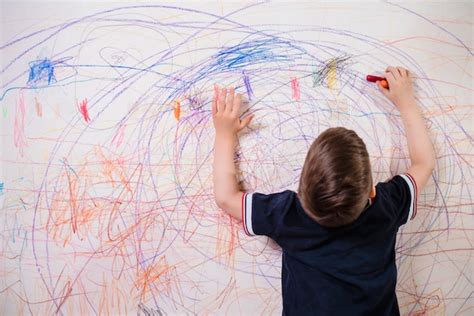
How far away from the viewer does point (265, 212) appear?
26.3 inches

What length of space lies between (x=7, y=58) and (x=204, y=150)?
531 millimetres

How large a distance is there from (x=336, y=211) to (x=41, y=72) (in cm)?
75

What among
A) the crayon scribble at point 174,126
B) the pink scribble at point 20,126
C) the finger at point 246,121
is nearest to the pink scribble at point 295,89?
the crayon scribble at point 174,126

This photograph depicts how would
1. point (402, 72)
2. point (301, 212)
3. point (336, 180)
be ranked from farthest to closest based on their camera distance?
point (402, 72), point (301, 212), point (336, 180)

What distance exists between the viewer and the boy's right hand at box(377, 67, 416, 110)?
745mm

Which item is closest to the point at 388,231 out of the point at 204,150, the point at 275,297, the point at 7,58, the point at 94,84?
the point at 275,297

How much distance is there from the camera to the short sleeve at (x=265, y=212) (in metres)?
0.66

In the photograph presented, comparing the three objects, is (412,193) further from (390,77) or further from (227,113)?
(227,113)

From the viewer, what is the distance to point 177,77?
0.74 meters

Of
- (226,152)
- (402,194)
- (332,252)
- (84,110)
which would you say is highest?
(84,110)

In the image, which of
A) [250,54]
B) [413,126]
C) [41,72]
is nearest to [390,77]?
[413,126]

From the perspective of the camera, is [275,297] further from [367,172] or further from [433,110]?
[433,110]

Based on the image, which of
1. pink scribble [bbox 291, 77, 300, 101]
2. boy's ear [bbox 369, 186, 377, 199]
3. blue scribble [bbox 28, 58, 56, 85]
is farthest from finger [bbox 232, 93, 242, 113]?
blue scribble [bbox 28, 58, 56, 85]

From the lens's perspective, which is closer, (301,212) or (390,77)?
(301,212)
